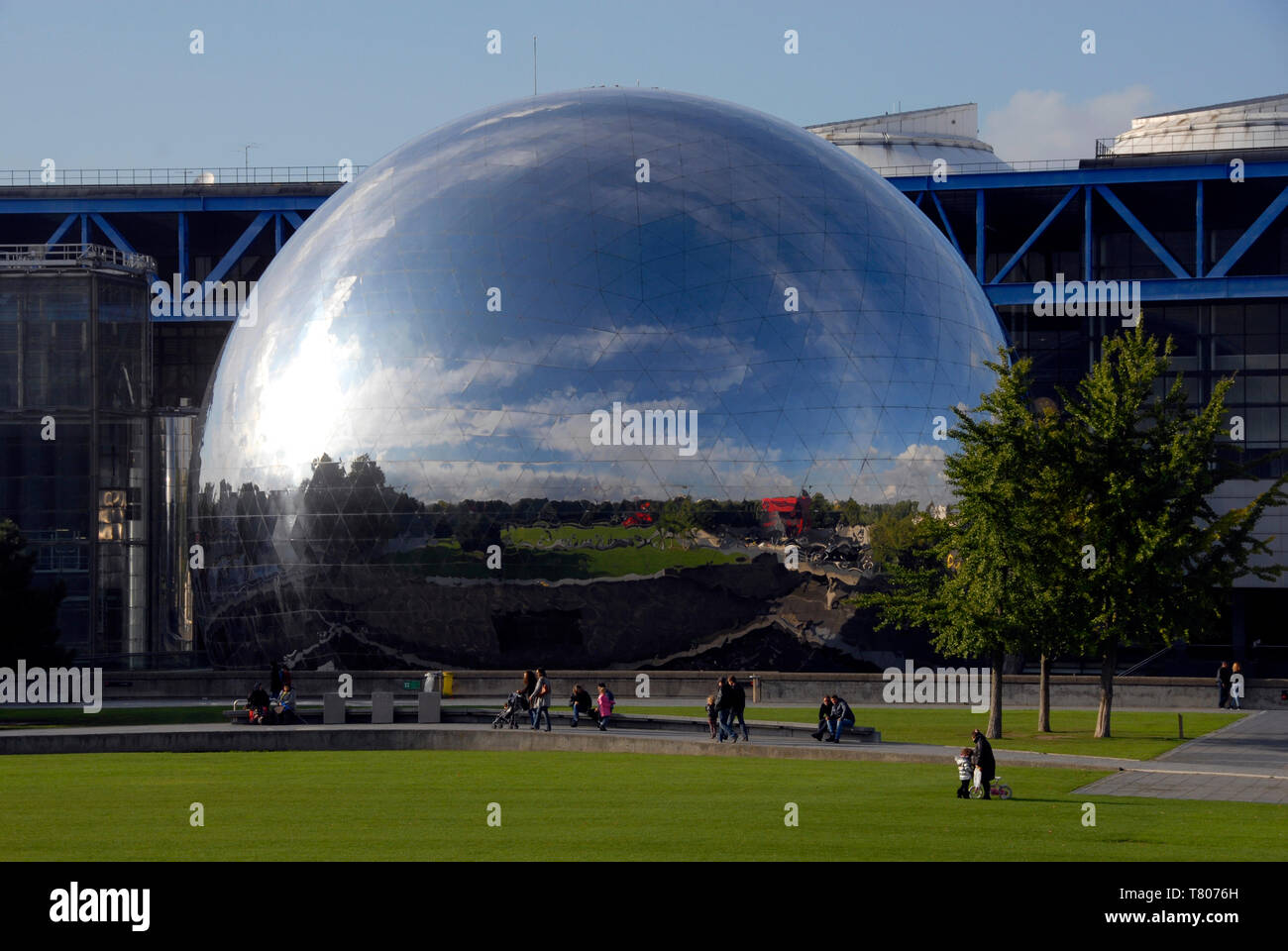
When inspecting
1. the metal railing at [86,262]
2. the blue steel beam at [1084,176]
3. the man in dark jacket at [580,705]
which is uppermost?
the blue steel beam at [1084,176]

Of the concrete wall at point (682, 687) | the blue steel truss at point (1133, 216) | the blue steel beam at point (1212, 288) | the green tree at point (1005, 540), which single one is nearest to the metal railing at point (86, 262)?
the concrete wall at point (682, 687)

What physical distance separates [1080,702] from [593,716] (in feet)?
41.2

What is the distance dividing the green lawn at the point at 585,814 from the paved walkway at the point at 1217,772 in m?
0.81

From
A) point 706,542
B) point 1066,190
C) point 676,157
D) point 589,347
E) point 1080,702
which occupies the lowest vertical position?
point 1080,702

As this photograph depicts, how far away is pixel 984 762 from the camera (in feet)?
66.7

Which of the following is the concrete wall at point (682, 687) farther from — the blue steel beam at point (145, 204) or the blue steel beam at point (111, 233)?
the blue steel beam at point (111, 233)

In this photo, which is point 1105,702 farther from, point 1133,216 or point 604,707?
point 1133,216

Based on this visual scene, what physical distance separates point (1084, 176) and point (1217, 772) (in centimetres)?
4212

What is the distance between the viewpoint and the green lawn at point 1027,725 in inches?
1128

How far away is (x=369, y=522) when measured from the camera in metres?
37.1

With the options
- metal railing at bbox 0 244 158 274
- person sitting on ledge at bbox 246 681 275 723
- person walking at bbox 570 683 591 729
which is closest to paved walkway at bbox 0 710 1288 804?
person walking at bbox 570 683 591 729

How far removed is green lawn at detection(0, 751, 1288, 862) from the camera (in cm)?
1562
